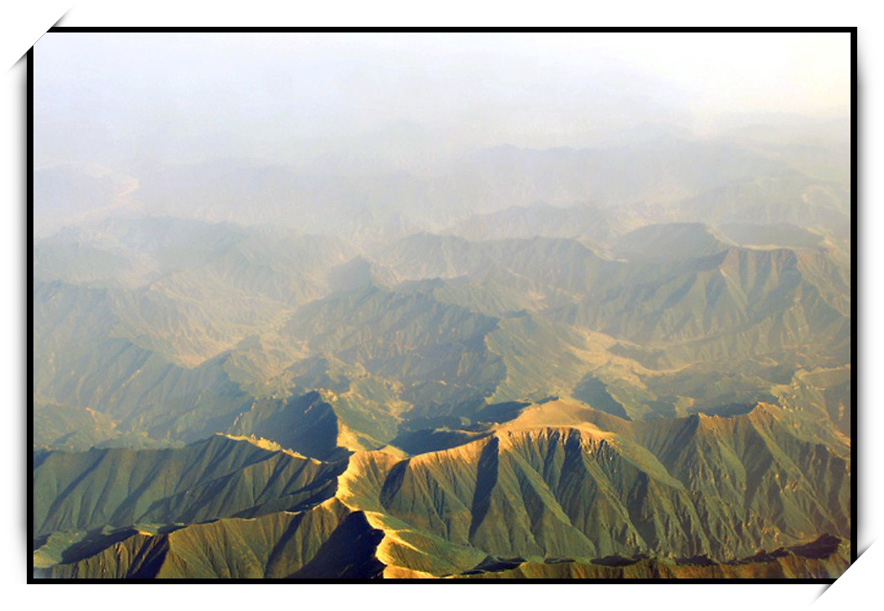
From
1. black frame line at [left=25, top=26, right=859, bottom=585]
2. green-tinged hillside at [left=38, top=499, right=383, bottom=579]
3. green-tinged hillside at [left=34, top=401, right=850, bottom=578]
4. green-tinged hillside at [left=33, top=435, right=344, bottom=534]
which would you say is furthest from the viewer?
green-tinged hillside at [left=33, top=435, right=344, bottom=534]

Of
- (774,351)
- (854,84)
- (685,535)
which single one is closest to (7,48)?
(854,84)

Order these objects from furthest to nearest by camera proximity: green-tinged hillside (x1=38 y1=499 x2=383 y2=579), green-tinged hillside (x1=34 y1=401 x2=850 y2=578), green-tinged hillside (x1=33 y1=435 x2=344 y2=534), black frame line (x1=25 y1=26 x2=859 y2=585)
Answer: green-tinged hillside (x1=33 y1=435 x2=344 y2=534) → green-tinged hillside (x1=34 y1=401 x2=850 y2=578) → green-tinged hillside (x1=38 y1=499 x2=383 y2=579) → black frame line (x1=25 y1=26 x2=859 y2=585)

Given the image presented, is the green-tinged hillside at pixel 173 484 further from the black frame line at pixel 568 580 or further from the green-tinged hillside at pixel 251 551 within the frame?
the black frame line at pixel 568 580

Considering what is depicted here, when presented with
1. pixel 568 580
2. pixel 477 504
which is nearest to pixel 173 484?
pixel 477 504

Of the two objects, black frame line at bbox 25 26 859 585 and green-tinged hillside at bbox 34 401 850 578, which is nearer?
black frame line at bbox 25 26 859 585

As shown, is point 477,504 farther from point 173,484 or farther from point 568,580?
point 568,580

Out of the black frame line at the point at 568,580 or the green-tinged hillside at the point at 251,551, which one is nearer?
the black frame line at the point at 568,580

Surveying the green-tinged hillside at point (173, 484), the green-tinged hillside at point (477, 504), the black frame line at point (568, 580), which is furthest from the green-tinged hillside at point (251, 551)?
the black frame line at point (568, 580)

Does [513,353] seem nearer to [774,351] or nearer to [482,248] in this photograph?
[774,351]

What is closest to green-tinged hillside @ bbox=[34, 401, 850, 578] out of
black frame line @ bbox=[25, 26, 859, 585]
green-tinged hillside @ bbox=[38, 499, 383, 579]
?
green-tinged hillside @ bbox=[38, 499, 383, 579]

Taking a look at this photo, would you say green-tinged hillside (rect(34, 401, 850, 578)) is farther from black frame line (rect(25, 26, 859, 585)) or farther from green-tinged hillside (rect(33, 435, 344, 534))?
black frame line (rect(25, 26, 859, 585))

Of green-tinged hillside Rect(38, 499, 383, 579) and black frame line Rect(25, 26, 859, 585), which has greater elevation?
black frame line Rect(25, 26, 859, 585)
